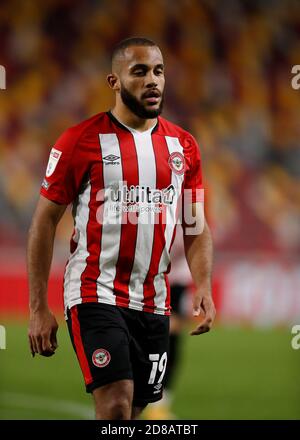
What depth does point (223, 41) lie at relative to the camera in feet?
46.2

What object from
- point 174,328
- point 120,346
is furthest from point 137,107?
point 174,328

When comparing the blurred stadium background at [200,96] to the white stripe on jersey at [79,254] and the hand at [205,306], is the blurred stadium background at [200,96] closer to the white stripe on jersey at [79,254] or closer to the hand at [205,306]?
the hand at [205,306]

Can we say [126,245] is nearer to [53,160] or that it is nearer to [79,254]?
[79,254]

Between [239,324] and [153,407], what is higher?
[153,407]

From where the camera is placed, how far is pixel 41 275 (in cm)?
329

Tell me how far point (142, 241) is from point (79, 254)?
0.25 metres

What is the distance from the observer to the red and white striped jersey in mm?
3318

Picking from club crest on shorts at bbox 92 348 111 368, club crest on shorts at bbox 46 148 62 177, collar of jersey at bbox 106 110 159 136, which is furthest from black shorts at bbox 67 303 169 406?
collar of jersey at bbox 106 110 159 136

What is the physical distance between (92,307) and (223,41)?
11.4m

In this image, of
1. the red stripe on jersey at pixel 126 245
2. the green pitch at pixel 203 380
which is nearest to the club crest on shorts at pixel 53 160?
the red stripe on jersey at pixel 126 245

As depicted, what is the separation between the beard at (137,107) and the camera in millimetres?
3387

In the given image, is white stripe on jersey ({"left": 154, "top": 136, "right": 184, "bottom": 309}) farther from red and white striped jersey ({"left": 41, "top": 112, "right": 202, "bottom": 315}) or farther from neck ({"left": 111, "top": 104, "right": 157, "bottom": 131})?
neck ({"left": 111, "top": 104, "right": 157, "bottom": 131})
